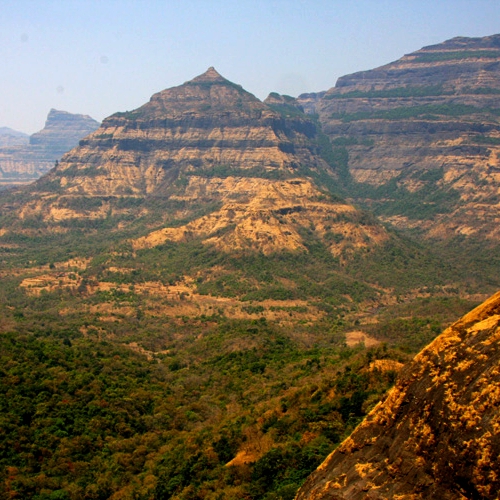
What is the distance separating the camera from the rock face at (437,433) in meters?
17.3

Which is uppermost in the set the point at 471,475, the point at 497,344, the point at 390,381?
the point at 497,344

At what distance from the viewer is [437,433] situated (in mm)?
18422

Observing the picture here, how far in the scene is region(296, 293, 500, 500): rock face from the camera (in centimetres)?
1728

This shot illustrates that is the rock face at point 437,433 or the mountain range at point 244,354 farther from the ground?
the rock face at point 437,433

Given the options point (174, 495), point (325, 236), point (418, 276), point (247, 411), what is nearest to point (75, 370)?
point (247, 411)

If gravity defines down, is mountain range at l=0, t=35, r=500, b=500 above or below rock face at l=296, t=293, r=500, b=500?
below

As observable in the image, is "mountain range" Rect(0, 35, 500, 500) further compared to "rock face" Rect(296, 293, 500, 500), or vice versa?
"mountain range" Rect(0, 35, 500, 500)

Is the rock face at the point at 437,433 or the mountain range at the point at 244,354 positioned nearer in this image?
the rock face at the point at 437,433

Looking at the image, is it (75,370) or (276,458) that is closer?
(276,458)

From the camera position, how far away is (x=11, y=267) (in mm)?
156125

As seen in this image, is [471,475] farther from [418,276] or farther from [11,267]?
[11,267]

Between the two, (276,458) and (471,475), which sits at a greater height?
(471,475)

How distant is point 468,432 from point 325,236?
5966 inches

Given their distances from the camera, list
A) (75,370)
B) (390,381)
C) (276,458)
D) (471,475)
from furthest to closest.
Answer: (75,370) < (390,381) < (276,458) < (471,475)
